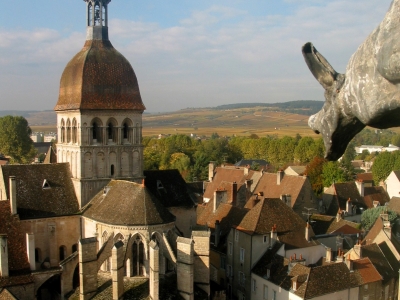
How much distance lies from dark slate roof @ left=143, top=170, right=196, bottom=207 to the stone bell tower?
1.05 meters

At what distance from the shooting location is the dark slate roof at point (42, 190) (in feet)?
88.6

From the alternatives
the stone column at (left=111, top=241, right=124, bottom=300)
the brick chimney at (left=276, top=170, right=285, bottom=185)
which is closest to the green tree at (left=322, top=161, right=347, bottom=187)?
the brick chimney at (left=276, top=170, right=285, bottom=185)

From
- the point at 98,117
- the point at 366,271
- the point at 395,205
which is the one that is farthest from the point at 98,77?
the point at 395,205

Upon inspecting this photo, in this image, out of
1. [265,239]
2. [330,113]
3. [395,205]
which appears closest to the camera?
[330,113]

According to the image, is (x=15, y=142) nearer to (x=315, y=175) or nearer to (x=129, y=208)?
(x=315, y=175)

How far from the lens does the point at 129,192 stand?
25.8 metres

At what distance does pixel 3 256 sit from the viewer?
23.0 metres

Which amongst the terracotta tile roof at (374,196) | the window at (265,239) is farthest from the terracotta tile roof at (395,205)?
the window at (265,239)

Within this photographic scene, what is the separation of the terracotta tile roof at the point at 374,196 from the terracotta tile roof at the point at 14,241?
35504 millimetres

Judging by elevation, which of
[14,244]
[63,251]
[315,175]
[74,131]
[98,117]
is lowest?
[63,251]

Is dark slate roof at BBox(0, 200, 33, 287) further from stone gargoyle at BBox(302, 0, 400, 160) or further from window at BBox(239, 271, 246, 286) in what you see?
stone gargoyle at BBox(302, 0, 400, 160)

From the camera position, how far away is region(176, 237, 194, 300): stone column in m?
22.5

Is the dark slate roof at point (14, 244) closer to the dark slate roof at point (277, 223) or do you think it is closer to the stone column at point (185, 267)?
the stone column at point (185, 267)

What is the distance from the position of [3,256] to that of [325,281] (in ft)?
54.7
